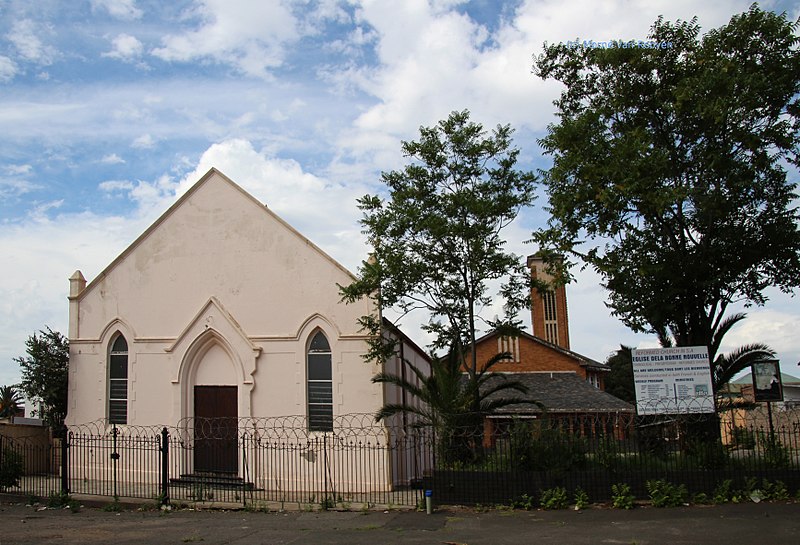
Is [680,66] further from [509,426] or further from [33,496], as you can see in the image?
[33,496]

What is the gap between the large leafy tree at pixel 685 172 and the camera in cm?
1490

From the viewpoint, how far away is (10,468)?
58.6 ft

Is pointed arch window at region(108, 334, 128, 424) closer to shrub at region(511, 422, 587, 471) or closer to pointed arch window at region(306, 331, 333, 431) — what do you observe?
pointed arch window at region(306, 331, 333, 431)

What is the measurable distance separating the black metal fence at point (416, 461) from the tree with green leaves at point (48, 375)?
3.21 m

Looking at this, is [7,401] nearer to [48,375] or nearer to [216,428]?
[48,375]

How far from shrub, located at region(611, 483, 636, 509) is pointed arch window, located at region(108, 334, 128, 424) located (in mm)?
14085

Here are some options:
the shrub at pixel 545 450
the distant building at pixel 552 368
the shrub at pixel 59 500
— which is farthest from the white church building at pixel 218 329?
the distant building at pixel 552 368

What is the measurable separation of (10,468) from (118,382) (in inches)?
176

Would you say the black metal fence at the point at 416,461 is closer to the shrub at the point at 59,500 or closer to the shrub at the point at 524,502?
the shrub at the point at 524,502

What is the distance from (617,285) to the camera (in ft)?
54.0

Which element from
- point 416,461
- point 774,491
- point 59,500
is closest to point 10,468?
point 59,500

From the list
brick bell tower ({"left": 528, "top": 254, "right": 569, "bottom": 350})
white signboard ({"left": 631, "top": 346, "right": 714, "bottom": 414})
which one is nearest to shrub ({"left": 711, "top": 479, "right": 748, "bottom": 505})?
white signboard ({"left": 631, "top": 346, "right": 714, "bottom": 414})

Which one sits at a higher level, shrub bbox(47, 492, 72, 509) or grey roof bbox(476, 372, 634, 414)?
grey roof bbox(476, 372, 634, 414)

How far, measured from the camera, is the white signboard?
15.7 m
